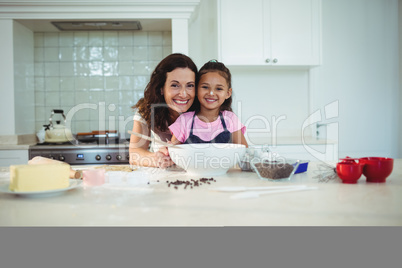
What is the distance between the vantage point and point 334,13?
3.43 meters

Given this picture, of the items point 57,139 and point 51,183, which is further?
point 57,139

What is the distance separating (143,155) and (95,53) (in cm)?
190

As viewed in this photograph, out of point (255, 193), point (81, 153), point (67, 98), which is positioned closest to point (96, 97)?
point (67, 98)

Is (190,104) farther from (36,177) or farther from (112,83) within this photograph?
(112,83)

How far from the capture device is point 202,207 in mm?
874

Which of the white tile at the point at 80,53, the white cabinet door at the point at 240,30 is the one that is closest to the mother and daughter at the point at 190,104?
the white cabinet door at the point at 240,30

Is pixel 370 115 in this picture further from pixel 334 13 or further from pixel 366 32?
pixel 334 13

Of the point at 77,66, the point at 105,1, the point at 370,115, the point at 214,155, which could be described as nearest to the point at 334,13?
the point at 370,115

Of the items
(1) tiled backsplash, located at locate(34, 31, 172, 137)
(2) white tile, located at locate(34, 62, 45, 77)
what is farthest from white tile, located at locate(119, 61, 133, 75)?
(2) white tile, located at locate(34, 62, 45, 77)

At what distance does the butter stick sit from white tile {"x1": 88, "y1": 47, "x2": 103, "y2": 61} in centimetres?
260

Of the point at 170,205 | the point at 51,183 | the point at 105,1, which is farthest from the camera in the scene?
the point at 105,1

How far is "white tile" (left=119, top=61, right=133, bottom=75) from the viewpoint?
3.43m

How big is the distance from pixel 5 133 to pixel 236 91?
201 centimetres

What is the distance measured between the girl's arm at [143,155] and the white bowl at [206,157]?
207 mm
